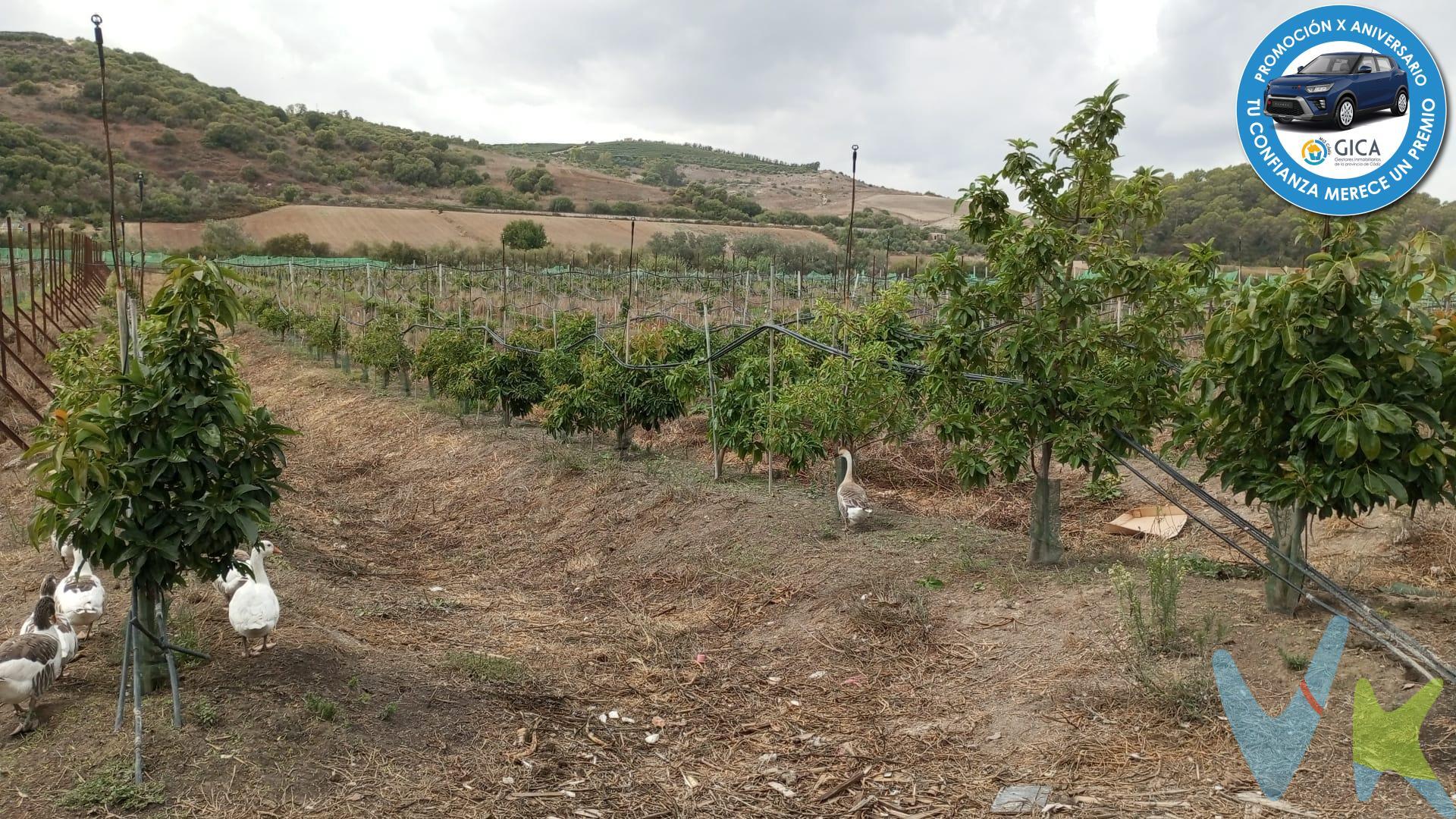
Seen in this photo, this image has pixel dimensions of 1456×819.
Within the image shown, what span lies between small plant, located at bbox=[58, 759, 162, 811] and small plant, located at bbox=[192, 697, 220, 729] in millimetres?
469

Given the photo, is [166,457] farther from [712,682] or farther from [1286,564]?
[1286,564]

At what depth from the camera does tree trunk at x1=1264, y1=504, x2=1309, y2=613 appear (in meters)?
5.43

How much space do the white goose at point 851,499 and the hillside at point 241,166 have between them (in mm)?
65213

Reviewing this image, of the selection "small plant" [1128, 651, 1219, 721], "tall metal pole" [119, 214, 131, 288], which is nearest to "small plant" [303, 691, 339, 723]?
"tall metal pole" [119, 214, 131, 288]

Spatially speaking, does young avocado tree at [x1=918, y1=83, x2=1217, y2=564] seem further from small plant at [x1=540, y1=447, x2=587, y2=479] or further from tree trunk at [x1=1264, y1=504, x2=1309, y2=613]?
small plant at [x1=540, y1=447, x2=587, y2=479]

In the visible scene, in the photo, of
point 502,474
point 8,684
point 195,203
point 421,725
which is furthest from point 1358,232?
point 195,203

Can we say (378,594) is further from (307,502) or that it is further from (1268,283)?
(1268,283)

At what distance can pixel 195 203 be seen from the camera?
212 feet

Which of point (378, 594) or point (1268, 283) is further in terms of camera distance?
point (378, 594)

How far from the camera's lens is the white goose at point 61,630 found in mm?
4664

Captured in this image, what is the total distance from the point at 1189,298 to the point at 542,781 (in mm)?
4814

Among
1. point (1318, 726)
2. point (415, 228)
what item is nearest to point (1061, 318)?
point (1318, 726)

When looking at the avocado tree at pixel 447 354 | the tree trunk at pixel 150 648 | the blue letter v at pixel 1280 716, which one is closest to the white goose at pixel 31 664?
the tree trunk at pixel 150 648

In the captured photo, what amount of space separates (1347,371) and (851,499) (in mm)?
4331
